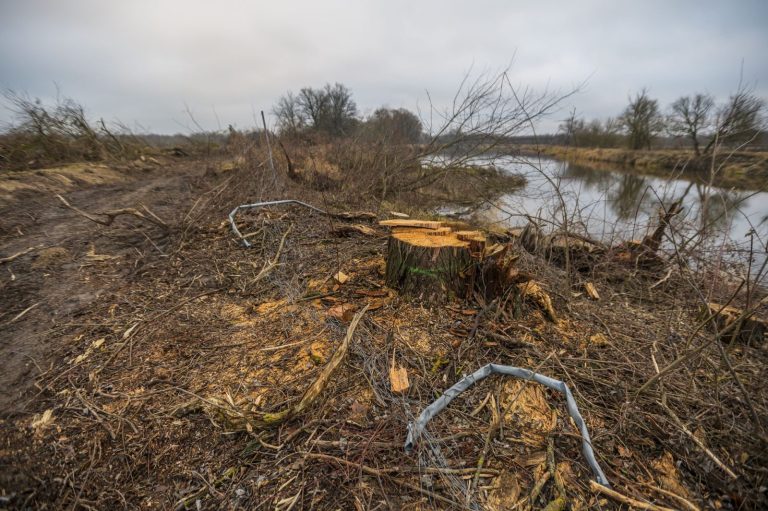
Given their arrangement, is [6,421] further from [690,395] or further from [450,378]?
[690,395]

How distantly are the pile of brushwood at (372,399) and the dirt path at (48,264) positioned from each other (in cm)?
7

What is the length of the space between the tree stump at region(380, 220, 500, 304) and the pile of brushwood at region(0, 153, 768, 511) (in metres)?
0.03

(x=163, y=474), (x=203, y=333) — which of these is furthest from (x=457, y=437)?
(x=203, y=333)

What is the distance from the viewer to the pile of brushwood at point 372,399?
56.6 inches

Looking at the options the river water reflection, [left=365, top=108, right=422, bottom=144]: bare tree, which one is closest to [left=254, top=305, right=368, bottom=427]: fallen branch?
the river water reflection

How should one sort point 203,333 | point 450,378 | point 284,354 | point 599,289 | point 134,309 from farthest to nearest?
point 599,289, point 134,309, point 203,333, point 284,354, point 450,378

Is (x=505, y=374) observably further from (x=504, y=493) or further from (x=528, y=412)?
(x=504, y=493)

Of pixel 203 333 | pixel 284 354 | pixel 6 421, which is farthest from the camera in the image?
pixel 203 333

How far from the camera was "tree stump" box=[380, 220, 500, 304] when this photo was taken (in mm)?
2641

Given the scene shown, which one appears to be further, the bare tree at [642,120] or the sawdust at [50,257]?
the bare tree at [642,120]

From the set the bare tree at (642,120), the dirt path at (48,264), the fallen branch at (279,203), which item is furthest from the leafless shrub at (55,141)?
the bare tree at (642,120)

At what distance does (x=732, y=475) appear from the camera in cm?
143

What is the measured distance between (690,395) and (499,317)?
1.19 m

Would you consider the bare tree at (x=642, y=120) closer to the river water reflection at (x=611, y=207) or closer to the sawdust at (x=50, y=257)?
the river water reflection at (x=611, y=207)
